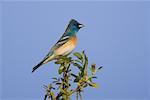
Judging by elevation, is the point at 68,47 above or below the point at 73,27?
below

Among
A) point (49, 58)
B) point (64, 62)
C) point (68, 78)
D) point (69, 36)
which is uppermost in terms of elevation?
point (69, 36)

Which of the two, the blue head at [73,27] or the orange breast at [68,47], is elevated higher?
the blue head at [73,27]

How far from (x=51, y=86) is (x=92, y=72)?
0.34 m

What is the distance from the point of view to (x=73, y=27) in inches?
159

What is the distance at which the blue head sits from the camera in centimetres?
396

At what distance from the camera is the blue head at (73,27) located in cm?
396

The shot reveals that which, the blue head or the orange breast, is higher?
the blue head

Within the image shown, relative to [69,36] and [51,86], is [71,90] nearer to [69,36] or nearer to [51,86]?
[51,86]

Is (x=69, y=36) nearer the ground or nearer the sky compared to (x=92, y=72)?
nearer the sky

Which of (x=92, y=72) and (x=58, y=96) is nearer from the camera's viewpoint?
(x=58, y=96)

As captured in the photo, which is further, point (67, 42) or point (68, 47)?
point (67, 42)

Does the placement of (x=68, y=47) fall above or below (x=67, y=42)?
below

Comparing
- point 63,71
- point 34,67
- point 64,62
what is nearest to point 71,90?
point 63,71

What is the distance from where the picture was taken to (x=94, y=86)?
215cm
